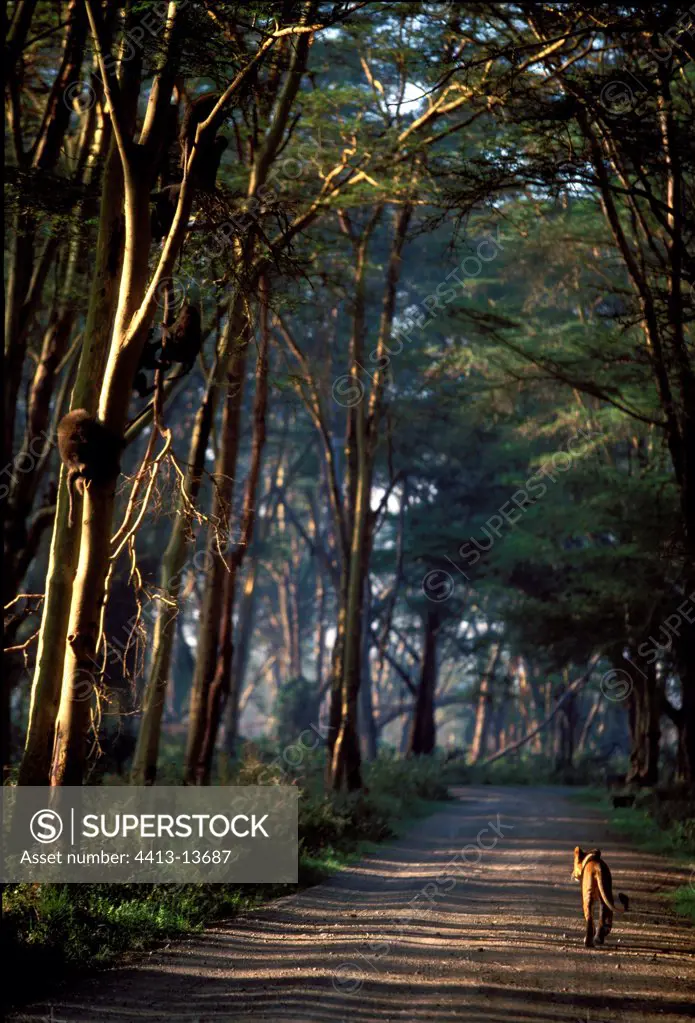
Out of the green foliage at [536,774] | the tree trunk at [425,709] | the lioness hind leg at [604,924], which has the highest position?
the tree trunk at [425,709]

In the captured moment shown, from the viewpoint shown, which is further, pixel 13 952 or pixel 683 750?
pixel 683 750

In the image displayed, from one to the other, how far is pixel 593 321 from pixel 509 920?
62.3 ft

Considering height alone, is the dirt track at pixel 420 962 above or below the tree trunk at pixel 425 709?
below

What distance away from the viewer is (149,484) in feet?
33.1

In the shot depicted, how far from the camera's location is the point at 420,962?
26.7 feet

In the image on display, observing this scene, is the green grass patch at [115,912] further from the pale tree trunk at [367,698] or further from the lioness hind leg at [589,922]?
the pale tree trunk at [367,698]

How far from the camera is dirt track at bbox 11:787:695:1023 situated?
6762 millimetres

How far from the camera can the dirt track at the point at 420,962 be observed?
6.76 metres

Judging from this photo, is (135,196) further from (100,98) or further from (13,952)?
(13,952)

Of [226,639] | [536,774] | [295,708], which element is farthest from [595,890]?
[295,708]

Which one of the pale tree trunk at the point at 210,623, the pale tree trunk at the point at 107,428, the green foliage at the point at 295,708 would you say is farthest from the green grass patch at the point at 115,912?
the green foliage at the point at 295,708

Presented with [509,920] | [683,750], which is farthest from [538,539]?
[509,920]

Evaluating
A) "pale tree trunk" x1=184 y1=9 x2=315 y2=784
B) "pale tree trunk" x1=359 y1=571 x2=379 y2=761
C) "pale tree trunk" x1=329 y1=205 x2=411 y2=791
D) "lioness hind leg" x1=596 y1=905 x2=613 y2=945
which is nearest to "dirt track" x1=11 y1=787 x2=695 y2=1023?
"lioness hind leg" x1=596 y1=905 x2=613 y2=945

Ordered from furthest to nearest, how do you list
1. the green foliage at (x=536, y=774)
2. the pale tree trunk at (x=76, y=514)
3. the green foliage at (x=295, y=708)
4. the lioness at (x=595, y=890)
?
the green foliage at (x=295, y=708), the green foliage at (x=536, y=774), the pale tree trunk at (x=76, y=514), the lioness at (x=595, y=890)
